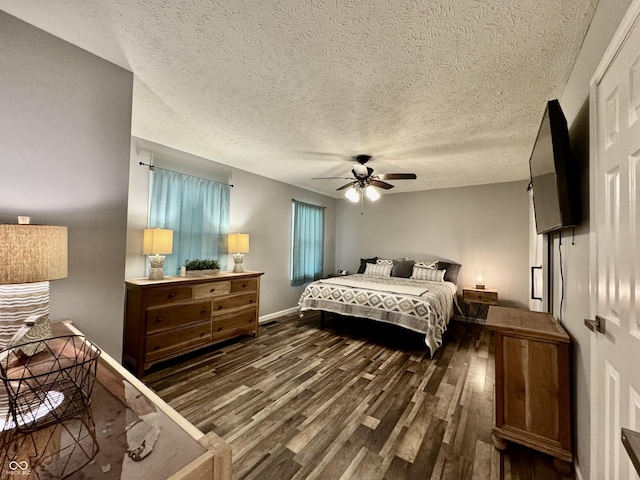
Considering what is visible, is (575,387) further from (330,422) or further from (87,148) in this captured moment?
(87,148)

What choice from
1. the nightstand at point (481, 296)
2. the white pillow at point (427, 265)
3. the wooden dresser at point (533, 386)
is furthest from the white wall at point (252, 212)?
the wooden dresser at point (533, 386)

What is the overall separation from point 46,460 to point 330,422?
5.67 feet

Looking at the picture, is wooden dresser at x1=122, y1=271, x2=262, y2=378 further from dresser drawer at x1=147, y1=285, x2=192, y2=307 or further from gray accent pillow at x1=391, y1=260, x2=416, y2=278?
gray accent pillow at x1=391, y1=260, x2=416, y2=278

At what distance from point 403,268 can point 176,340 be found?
3904mm

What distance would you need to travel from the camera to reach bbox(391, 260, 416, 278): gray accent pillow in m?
4.92

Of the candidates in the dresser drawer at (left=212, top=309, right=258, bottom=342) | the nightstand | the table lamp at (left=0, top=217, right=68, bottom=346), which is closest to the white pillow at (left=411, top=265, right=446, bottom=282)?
the nightstand

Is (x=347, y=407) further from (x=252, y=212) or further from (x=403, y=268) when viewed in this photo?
(x=403, y=268)

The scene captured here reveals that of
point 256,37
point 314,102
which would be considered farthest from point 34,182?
point 314,102

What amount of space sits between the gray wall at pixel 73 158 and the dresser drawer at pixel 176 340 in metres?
0.88

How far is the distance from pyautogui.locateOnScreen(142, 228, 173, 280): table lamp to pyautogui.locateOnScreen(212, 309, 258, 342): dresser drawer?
875 mm

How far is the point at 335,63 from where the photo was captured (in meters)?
1.64

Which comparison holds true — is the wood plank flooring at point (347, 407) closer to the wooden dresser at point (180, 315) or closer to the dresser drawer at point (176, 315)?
the wooden dresser at point (180, 315)

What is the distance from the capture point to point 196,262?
3.22 meters

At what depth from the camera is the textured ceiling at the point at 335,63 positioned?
1.29 m
